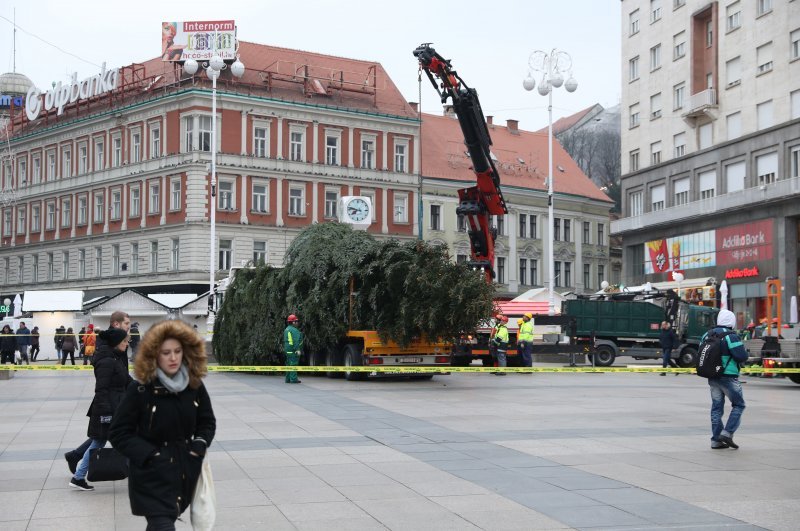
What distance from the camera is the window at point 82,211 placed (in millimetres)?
72250

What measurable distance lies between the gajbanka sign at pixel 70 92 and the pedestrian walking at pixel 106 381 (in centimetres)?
6235

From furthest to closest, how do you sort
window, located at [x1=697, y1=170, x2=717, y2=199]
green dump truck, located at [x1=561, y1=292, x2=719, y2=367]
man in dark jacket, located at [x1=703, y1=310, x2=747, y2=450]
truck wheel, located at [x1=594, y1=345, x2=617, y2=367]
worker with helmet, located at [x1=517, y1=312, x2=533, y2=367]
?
window, located at [x1=697, y1=170, x2=717, y2=199]
truck wheel, located at [x1=594, y1=345, x2=617, y2=367]
green dump truck, located at [x1=561, y1=292, x2=719, y2=367]
worker with helmet, located at [x1=517, y1=312, x2=533, y2=367]
man in dark jacket, located at [x1=703, y1=310, x2=747, y2=450]

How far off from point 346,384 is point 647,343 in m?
15.7

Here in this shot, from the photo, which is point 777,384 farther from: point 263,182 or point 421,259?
point 263,182

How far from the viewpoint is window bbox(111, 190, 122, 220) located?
69688mm

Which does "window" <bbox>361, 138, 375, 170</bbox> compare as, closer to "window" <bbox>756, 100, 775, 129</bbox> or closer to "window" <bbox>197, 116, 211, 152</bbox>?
"window" <bbox>197, 116, 211, 152</bbox>

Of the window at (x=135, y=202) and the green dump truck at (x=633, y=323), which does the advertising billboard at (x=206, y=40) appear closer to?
the window at (x=135, y=202)

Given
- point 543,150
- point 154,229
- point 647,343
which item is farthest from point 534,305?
point 543,150

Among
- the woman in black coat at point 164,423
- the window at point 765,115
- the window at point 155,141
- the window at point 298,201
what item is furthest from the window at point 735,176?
the woman in black coat at point 164,423

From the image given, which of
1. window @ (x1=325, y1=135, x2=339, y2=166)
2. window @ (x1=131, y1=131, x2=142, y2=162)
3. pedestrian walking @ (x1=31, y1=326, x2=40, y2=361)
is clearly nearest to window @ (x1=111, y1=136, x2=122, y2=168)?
window @ (x1=131, y1=131, x2=142, y2=162)

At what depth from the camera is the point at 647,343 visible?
38156 mm

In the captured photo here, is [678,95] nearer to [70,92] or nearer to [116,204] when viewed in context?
[116,204]

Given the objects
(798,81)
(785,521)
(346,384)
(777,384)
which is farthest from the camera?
(798,81)

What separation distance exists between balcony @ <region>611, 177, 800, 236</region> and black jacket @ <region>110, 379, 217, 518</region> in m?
44.6
